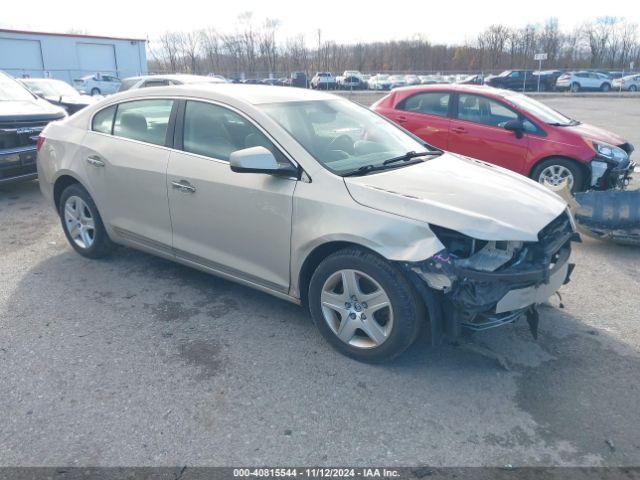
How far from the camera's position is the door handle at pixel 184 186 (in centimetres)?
397

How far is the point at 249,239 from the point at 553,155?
5.46 m

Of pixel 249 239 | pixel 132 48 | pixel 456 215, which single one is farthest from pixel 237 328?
pixel 132 48

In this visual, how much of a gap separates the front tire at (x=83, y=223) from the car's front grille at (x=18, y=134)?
278cm

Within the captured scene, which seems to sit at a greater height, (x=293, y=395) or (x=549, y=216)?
(x=549, y=216)

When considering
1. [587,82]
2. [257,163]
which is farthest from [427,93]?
[587,82]

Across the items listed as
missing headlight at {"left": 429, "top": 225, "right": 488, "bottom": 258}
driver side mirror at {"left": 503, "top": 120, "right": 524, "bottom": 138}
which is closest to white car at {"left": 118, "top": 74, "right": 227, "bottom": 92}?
driver side mirror at {"left": 503, "top": 120, "right": 524, "bottom": 138}

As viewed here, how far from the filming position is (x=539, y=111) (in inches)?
313

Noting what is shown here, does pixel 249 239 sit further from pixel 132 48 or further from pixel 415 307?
pixel 132 48

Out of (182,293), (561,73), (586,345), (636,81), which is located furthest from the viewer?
(561,73)

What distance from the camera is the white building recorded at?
3394 centimetres

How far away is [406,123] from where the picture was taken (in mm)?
8422

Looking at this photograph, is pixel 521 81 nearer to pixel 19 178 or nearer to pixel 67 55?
pixel 67 55

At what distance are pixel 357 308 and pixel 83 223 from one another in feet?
10.4

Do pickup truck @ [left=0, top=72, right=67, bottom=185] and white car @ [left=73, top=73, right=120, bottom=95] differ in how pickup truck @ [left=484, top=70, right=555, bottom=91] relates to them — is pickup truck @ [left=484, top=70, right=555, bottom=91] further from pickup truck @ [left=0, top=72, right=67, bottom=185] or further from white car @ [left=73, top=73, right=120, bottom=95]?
pickup truck @ [left=0, top=72, right=67, bottom=185]
